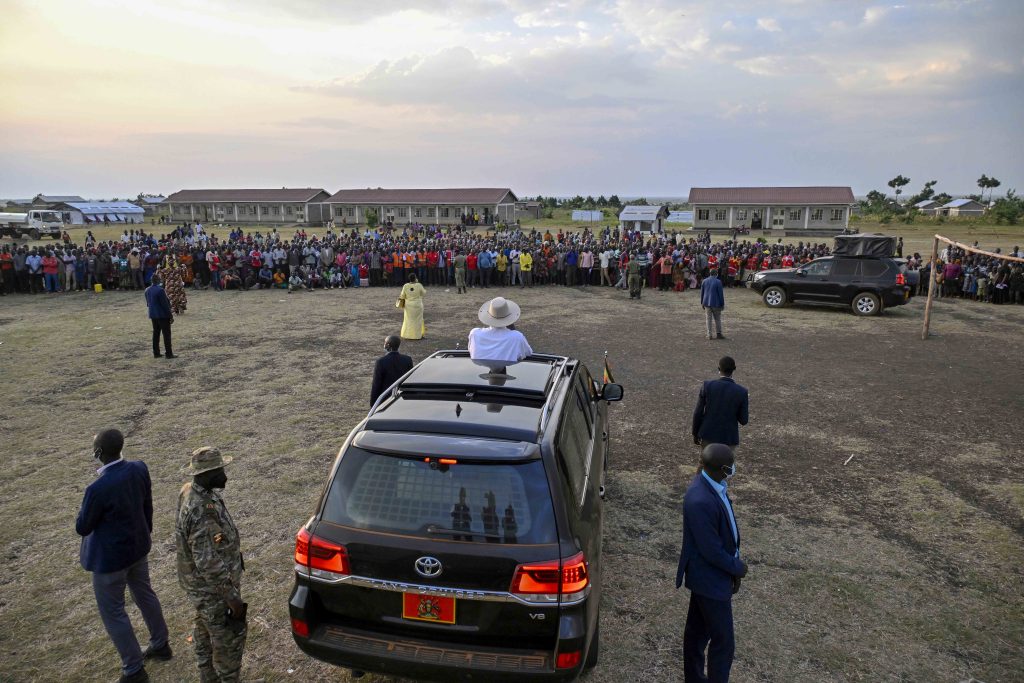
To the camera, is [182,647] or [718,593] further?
[182,647]

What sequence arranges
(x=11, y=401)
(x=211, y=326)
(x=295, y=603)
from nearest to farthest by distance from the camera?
(x=295, y=603) < (x=11, y=401) < (x=211, y=326)

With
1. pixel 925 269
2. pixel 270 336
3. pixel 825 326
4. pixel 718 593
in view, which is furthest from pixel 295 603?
pixel 925 269

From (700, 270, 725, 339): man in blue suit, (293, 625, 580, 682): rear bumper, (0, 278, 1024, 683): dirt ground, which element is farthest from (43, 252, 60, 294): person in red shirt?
(293, 625, 580, 682): rear bumper

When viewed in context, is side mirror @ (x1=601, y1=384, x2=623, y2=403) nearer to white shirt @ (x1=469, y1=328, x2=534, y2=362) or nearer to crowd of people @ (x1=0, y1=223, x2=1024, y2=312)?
white shirt @ (x1=469, y1=328, x2=534, y2=362)

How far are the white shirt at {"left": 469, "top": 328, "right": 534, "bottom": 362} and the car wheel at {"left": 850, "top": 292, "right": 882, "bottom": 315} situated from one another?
15.1 m

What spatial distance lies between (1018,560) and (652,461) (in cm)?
362

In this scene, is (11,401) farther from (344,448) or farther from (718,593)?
(718,593)

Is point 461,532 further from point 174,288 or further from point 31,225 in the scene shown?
point 31,225

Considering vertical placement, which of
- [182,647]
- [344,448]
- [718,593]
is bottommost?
[182,647]

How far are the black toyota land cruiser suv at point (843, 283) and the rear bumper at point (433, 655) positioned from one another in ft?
59.1

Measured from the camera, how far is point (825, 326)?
17.0 meters

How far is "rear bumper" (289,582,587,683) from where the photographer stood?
3.46 meters

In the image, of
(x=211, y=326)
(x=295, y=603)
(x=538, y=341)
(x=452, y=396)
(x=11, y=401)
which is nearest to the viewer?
(x=295, y=603)

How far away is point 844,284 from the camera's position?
18766 millimetres
